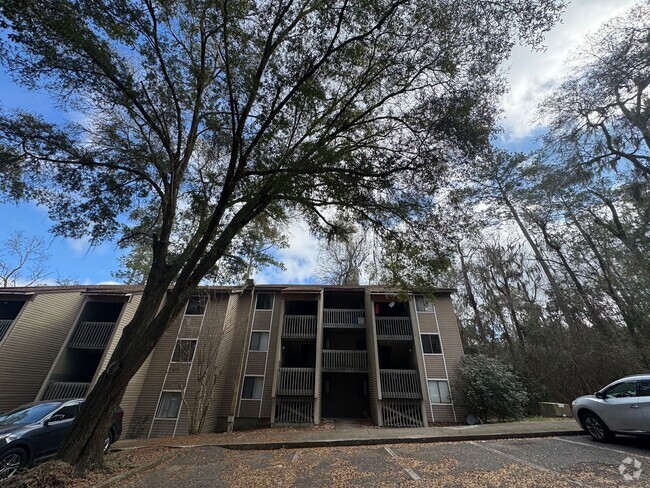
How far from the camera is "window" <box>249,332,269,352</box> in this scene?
1547cm

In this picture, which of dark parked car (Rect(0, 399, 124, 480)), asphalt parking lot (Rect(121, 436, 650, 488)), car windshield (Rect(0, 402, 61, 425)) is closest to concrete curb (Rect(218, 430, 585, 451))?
asphalt parking lot (Rect(121, 436, 650, 488))

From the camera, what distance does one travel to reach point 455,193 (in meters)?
7.31

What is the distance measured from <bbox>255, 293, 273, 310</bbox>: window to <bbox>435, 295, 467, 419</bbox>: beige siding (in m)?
9.80

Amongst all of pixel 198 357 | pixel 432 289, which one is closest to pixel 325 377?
pixel 198 357

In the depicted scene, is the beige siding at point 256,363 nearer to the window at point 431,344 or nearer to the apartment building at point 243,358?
the apartment building at point 243,358

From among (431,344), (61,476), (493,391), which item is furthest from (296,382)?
(61,476)

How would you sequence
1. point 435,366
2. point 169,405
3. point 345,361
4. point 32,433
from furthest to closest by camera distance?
point 345,361, point 435,366, point 169,405, point 32,433

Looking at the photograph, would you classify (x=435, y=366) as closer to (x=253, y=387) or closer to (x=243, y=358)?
(x=253, y=387)

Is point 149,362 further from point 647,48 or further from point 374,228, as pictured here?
point 647,48

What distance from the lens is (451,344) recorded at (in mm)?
15234

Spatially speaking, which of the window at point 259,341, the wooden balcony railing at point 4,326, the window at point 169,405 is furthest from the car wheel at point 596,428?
the wooden balcony railing at point 4,326

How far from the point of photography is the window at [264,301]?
16797mm

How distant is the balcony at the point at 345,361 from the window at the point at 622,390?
425 inches

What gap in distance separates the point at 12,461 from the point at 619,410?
41.1 feet
